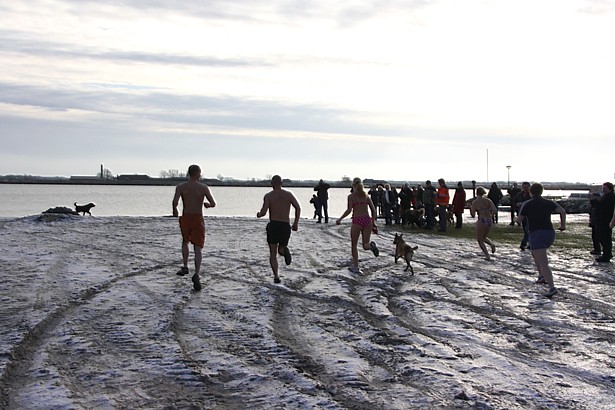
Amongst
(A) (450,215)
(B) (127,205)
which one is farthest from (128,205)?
(A) (450,215)

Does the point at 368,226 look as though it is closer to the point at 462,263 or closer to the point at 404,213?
the point at 462,263

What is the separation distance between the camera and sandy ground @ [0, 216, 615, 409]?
5628 millimetres

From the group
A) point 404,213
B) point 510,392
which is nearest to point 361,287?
point 510,392

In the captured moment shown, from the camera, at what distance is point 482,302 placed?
9.90m

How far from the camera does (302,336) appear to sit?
7617 millimetres

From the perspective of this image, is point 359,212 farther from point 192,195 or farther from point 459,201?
point 459,201

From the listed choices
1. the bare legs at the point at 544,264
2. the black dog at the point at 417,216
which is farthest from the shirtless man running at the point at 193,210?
the black dog at the point at 417,216

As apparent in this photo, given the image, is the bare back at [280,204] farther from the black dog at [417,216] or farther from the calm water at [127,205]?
the calm water at [127,205]

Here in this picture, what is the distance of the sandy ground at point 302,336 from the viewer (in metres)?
5.63

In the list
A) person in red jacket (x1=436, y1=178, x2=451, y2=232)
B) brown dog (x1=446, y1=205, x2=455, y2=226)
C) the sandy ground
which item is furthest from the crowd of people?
brown dog (x1=446, y1=205, x2=455, y2=226)

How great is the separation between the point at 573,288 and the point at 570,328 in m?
3.42

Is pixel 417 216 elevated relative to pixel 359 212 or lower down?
lower down

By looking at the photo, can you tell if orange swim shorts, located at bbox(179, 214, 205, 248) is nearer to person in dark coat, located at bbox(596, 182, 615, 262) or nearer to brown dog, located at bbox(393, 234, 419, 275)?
brown dog, located at bbox(393, 234, 419, 275)

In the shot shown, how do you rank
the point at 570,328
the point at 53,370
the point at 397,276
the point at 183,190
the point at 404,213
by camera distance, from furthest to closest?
1. the point at 404,213
2. the point at 397,276
3. the point at 183,190
4. the point at 570,328
5. the point at 53,370
